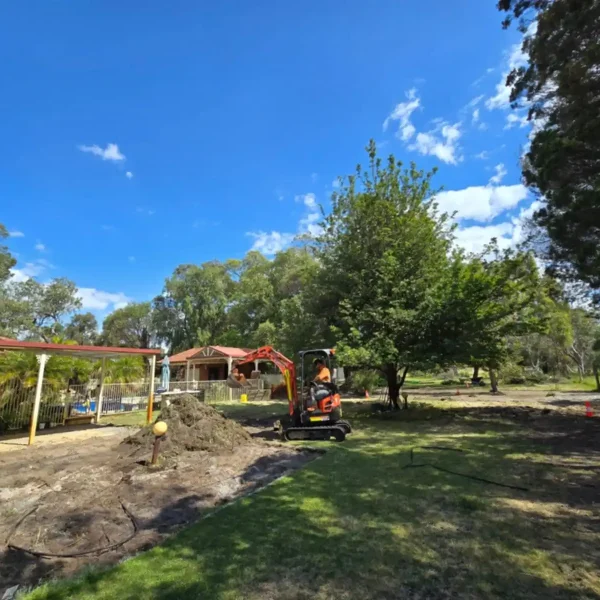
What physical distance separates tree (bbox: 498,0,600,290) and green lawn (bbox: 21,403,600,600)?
6.20 metres

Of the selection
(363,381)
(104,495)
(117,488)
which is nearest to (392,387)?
(363,381)

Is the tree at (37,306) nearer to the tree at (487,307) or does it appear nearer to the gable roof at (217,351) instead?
the gable roof at (217,351)

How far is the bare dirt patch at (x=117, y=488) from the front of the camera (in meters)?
4.09

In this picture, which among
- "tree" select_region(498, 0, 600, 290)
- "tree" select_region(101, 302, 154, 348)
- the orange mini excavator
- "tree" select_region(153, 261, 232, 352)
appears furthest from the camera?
"tree" select_region(101, 302, 154, 348)

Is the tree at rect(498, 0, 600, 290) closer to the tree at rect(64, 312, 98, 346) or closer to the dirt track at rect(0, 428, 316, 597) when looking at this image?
the dirt track at rect(0, 428, 316, 597)

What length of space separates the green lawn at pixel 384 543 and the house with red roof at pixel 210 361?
22543 millimetres

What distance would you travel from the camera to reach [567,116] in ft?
30.6

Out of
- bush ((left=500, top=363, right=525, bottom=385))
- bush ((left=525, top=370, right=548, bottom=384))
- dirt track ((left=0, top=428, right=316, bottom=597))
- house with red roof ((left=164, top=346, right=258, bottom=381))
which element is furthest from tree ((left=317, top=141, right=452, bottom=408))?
bush ((left=525, top=370, right=548, bottom=384))

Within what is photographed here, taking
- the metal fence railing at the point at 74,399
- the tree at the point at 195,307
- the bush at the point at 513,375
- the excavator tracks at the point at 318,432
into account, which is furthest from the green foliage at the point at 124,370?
the bush at the point at 513,375

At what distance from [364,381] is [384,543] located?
20.8 m

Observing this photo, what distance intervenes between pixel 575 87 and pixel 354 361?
9127mm

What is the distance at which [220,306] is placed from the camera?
43.6 meters

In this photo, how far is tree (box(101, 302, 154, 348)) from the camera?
5216cm

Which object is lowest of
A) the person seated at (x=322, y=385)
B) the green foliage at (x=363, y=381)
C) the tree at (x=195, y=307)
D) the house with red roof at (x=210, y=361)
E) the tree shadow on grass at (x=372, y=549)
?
the tree shadow on grass at (x=372, y=549)
